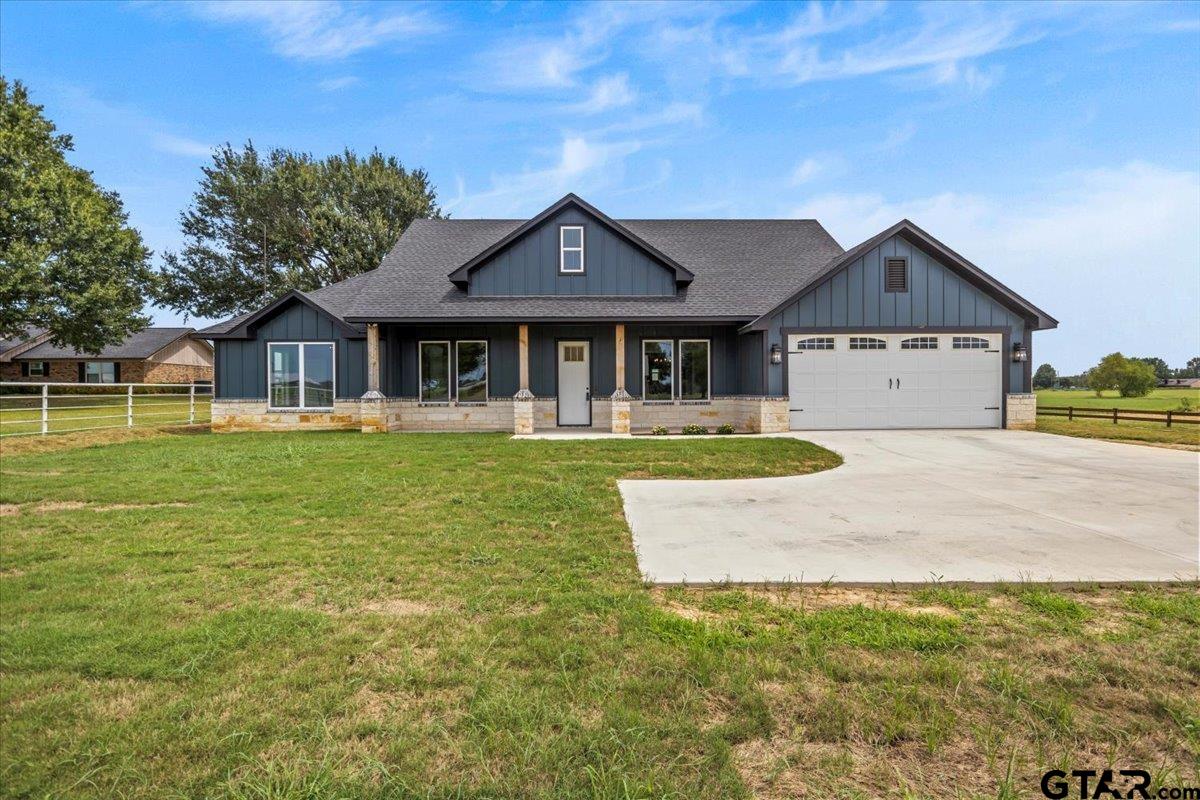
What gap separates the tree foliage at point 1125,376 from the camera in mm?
26141

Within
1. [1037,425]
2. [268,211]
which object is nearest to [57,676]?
[1037,425]

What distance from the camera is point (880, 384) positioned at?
46.2 feet

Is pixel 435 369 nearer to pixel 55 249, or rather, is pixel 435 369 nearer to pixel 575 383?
pixel 575 383

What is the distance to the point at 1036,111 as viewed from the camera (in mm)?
13172

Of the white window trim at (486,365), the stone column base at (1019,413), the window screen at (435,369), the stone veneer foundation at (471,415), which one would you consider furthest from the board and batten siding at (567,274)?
the stone column base at (1019,413)

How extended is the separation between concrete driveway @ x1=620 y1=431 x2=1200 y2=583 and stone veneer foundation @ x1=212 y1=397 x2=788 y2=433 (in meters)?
6.08

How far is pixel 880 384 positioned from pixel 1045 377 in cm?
4144

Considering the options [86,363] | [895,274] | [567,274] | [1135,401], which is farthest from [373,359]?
[86,363]

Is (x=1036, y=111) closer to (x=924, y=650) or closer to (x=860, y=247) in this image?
(x=860, y=247)

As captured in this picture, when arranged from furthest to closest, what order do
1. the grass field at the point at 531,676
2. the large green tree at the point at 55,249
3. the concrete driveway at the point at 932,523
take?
1. the large green tree at the point at 55,249
2. the concrete driveway at the point at 932,523
3. the grass field at the point at 531,676

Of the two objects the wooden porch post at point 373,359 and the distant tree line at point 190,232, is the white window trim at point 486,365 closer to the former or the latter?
the wooden porch post at point 373,359

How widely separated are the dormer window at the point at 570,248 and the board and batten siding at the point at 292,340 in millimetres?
6075

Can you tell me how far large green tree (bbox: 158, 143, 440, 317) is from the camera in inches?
1221

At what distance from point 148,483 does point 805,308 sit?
13.9 m
